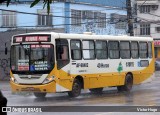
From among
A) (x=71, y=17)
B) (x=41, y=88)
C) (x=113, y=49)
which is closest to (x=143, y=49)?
(x=113, y=49)

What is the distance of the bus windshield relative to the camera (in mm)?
17188

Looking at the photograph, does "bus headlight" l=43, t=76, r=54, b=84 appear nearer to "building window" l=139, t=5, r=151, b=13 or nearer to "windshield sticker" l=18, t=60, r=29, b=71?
"windshield sticker" l=18, t=60, r=29, b=71

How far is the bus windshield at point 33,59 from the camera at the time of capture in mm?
17188

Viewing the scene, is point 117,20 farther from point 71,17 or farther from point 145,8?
point 145,8

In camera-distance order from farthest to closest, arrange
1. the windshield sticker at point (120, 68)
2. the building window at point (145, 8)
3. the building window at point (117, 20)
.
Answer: the building window at point (145, 8) → the building window at point (117, 20) → the windshield sticker at point (120, 68)

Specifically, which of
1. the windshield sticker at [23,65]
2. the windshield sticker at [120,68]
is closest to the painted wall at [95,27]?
the windshield sticker at [120,68]

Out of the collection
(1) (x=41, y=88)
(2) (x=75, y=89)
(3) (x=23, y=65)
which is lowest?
(2) (x=75, y=89)

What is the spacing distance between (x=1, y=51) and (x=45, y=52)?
19.1m

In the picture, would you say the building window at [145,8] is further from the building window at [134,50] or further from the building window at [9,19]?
the building window at [134,50]

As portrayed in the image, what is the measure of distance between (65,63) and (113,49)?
3777 millimetres

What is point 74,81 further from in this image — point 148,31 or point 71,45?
point 148,31

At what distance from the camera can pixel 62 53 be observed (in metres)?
17.4

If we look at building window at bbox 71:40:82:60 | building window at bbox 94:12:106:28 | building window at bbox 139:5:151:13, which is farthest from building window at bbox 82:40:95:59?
building window at bbox 139:5:151:13

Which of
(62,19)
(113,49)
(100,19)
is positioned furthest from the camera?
(100,19)
